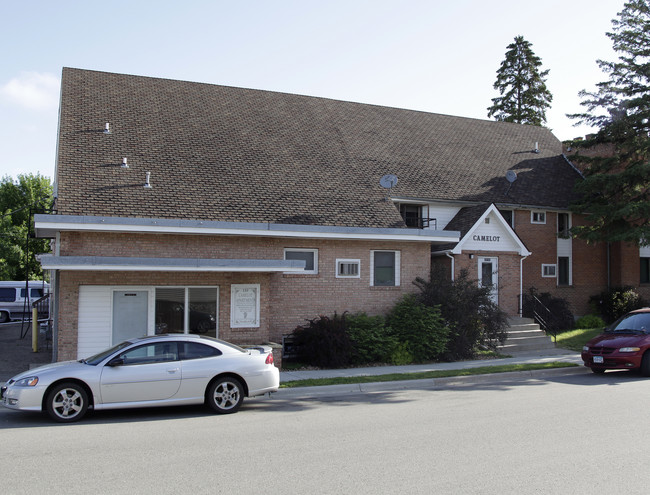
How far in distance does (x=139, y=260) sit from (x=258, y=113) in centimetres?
1128

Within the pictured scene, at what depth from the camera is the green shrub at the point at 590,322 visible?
24.3 meters

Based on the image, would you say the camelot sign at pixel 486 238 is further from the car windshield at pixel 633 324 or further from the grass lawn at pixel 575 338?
the car windshield at pixel 633 324

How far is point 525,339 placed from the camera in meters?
20.4

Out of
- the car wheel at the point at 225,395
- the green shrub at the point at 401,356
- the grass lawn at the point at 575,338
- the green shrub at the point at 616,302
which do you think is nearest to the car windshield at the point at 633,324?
the grass lawn at the point at 575,338

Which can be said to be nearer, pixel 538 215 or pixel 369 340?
pixel 369 340

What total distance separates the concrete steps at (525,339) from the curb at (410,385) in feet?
10.8

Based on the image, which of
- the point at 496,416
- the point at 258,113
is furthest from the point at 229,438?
the point at 258,113

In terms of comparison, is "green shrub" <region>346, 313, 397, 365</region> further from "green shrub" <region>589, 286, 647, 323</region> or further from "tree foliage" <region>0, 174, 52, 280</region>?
"tree foliage" <region>0, 174, 52, 280</region>

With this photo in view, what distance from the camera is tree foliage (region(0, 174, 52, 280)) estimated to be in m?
47.7

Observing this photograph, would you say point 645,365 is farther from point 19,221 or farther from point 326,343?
point 19,221

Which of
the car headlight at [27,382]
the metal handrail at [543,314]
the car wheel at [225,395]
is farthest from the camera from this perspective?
the metal handrail at [543,314]

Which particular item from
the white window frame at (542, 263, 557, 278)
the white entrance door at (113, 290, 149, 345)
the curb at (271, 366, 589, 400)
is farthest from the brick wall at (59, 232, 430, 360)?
the white window frame at (542, 263, 557, 278)

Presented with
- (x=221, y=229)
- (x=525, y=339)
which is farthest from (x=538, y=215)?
(x=221, y=229)

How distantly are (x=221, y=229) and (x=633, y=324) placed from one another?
38.0 ft
